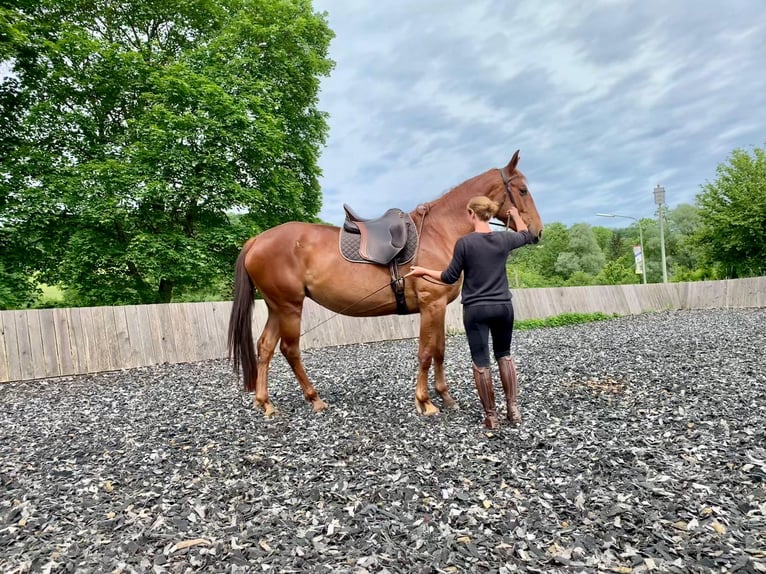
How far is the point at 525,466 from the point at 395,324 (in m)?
9.80

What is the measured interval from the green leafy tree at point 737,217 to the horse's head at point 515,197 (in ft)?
82.2

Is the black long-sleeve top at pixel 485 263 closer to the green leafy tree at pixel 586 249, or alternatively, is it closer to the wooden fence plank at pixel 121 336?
the wooden fence plank at pixel 121 336

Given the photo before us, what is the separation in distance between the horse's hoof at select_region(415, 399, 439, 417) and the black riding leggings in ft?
2.63

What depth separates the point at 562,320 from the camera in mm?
15977

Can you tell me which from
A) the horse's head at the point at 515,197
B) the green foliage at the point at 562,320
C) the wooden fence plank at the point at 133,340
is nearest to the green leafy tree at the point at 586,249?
the green foliage at the point at 562,320

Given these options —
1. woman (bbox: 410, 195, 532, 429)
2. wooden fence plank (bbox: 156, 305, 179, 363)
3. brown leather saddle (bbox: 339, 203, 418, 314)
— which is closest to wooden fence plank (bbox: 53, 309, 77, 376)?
wooden fence plank (bbox: 156, 305, 179, 363)

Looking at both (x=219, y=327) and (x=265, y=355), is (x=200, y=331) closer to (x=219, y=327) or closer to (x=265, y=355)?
(x=219, y=327)

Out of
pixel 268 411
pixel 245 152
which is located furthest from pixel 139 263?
pixel 268 411

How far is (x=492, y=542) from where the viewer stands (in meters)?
2.16

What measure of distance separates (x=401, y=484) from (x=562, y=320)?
14677 millimetres

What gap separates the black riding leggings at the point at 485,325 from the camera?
141 inches

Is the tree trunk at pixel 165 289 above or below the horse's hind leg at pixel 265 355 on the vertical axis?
above

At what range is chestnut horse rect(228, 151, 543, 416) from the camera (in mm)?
4301

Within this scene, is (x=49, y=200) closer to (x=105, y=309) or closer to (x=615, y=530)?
(x=105, y=309)
